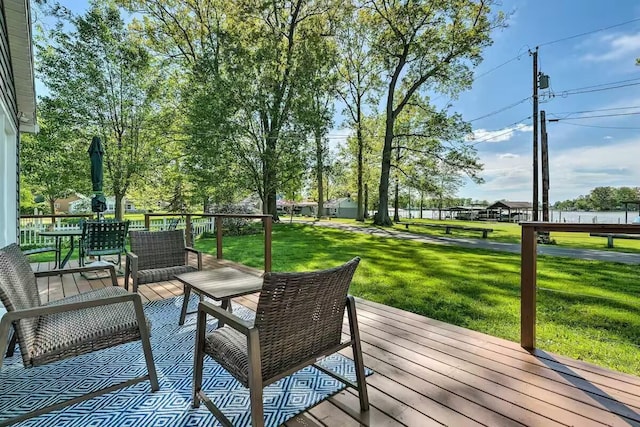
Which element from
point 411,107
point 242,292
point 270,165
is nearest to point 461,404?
point 242,292

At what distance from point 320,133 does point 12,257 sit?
14806mm

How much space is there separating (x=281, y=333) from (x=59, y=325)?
1440 millimetres

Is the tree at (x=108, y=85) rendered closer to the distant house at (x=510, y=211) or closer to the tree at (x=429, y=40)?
the tree at (x=429, y=40)

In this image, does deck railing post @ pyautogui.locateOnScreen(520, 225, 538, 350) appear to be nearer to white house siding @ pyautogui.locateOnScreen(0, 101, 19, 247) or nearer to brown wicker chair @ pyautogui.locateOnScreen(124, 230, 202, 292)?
brown wicker chair @ pyautogui.locateOnScreen(124, 230, 202, 292)

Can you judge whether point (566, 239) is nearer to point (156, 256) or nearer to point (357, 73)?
point (357, 73)

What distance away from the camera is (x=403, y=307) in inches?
148

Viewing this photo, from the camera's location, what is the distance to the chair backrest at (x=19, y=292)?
154 cm

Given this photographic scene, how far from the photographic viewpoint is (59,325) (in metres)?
1.84

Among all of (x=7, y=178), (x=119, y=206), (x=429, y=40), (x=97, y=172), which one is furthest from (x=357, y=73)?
(x=7, y=178)

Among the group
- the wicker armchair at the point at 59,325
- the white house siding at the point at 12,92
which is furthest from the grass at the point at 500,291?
the white house siding at the point at 12,92

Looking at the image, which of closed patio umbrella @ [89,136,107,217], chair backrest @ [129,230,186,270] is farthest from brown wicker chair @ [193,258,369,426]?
closed patio umbrella @ [89,136,107,217]

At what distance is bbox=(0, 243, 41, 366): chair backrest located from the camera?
5.06 feet

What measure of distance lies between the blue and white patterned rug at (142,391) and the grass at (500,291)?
205 centimetres

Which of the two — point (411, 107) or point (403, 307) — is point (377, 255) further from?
point (411, 107)
